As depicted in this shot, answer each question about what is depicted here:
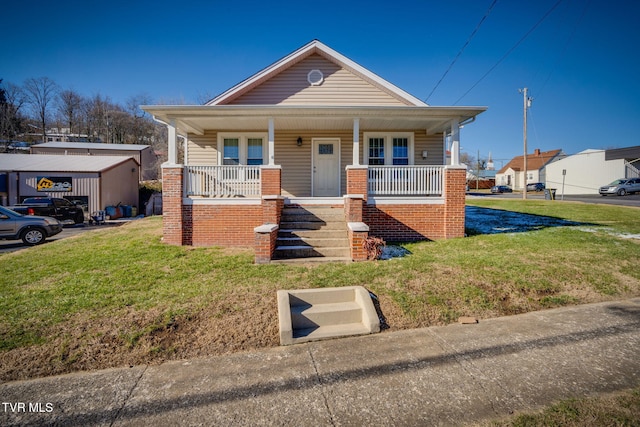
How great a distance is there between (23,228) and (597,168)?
51870mm

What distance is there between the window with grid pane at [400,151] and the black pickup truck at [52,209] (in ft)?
57.8

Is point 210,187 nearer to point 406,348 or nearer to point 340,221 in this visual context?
point 340,221

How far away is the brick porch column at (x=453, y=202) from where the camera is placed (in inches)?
331

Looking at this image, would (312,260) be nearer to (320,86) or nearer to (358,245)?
(358,245)

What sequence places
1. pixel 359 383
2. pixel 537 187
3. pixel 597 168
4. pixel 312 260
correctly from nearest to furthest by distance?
pixel 359 383 → pixel 312 260 → pixel 597 168 → pixel 537 187

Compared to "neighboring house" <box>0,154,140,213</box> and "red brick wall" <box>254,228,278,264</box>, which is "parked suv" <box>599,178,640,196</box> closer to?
"red brick wall" <box>254,228,278,264</box>

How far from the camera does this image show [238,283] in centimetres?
514

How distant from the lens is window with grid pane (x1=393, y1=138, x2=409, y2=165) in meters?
11.6

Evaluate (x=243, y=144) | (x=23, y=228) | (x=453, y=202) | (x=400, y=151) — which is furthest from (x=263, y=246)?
(x=23, y=228)

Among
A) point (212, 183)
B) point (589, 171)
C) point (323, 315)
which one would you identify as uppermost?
point (589, 171)

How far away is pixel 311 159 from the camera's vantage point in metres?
11.6

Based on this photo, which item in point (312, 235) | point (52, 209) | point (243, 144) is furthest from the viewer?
point (52, 209)

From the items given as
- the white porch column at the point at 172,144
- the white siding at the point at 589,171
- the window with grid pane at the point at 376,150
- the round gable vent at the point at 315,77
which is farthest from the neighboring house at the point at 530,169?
the white porch column at the point at 172,144

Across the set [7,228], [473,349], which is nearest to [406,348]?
[473,349]
